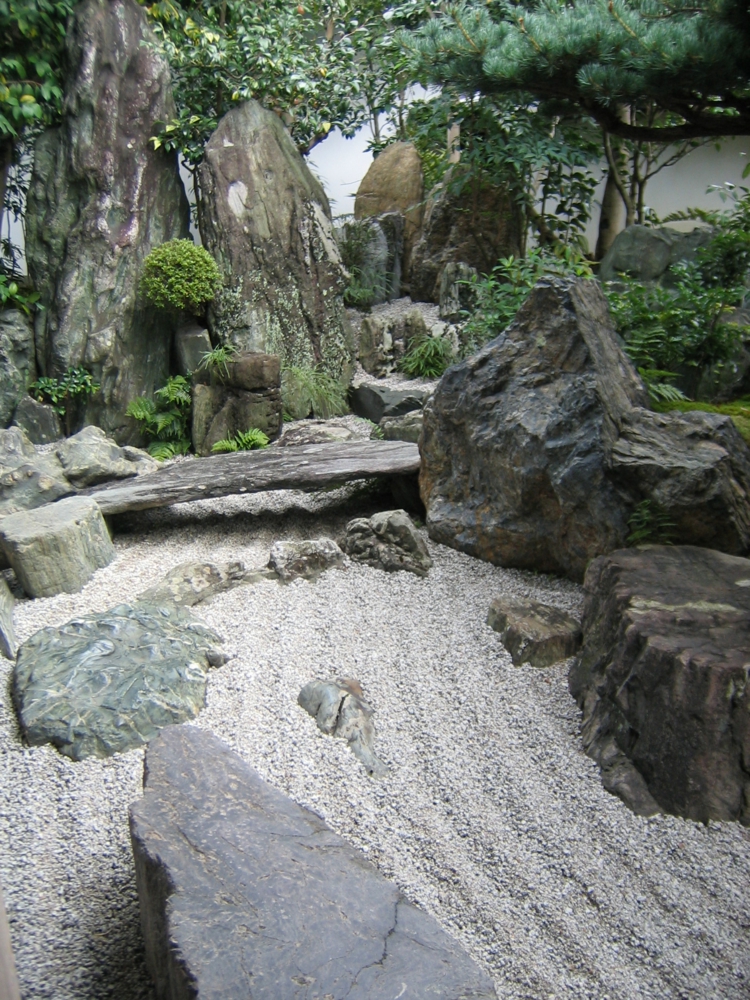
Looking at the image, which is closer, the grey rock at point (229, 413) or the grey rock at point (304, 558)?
the grey rock at point (304, 558)

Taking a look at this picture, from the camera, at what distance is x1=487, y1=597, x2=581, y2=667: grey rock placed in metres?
3.11

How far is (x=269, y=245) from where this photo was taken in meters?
7.55

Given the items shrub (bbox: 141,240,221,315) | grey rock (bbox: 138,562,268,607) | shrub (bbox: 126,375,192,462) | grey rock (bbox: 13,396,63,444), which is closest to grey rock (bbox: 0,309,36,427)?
grey rock (bbox: 13,396,63,444)

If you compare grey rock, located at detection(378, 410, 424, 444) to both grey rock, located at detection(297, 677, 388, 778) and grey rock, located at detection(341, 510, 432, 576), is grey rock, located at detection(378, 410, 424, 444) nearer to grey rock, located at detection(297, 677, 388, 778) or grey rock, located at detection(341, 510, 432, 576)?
grey rock, located at detection(341, 510, 432, 576)

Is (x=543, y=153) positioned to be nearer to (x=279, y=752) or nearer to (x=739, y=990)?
(x=279, y=752)

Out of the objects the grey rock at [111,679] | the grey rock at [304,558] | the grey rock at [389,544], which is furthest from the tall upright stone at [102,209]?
the grey rock at [111,679]

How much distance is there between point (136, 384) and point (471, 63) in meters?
5.28

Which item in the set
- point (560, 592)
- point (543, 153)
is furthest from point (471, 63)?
point (543, 153)

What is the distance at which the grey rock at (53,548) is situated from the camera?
3.93 meters

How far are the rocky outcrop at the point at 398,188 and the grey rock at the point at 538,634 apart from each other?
706 centimetres

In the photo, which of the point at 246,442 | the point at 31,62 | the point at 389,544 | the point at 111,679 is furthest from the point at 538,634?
the point at 31,62

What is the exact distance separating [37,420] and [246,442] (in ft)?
7.54

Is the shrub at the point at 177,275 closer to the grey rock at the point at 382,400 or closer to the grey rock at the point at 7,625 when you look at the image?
the grey rock at the point at 382,400

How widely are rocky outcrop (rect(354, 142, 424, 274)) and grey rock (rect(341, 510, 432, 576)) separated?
6.09 m
